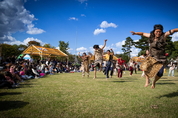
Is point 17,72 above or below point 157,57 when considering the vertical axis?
below

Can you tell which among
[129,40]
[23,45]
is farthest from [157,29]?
[23,45]

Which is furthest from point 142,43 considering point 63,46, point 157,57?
point 157,57

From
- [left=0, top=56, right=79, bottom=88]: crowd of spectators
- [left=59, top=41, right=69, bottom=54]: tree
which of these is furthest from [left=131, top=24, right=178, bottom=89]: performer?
[left=59, top=41, right=69, bottom=54]: tree

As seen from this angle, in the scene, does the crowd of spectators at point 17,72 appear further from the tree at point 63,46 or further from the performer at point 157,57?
the tree at point 63,46

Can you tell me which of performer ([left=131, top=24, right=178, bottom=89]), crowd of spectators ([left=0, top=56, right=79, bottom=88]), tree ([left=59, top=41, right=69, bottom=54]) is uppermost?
tree ([left=59, top=41, right=69, bottom=54])

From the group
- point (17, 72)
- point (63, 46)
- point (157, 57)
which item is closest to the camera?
point (157, 57)

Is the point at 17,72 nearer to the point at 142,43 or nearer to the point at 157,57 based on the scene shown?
the point at 157,57

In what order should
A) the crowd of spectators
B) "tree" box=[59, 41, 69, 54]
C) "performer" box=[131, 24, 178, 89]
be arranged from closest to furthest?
"performer" box=[131, 24, 178, 89], the crowd of spectators, "tree" box=[59, 41, 69, 54]

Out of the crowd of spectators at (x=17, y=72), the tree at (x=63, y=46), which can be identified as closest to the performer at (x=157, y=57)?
the crowd of spectators at (x=17, y=72)

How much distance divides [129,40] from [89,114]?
63190 mm

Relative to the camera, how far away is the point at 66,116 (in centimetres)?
300

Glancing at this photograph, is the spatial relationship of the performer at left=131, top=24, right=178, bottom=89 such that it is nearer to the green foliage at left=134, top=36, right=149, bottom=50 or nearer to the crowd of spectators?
the crowd of spectators

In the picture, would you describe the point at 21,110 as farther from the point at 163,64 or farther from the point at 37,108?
the point at 163,64

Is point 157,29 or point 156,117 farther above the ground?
point 157,29
